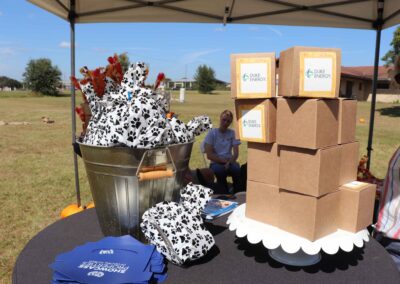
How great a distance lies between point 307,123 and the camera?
1202 mm

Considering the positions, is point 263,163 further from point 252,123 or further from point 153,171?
point 153,171

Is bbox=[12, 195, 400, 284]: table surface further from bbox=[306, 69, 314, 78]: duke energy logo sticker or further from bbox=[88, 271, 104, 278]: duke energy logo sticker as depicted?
bbox=[306, 69, 314, 78]: duke energy logo sticker

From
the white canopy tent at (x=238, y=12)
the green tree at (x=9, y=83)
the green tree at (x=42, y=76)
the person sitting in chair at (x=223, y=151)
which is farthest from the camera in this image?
the green tree at (x=9, y=83)

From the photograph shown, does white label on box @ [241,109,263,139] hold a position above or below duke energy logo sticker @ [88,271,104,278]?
above

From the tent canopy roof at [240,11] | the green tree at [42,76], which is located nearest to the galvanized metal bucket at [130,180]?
the tent canopy roof at [240,11]

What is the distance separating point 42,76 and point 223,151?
34.1m

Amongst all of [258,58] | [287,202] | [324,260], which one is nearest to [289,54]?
[258,58]

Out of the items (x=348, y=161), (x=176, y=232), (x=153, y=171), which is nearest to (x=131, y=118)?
(x=153, y=171)

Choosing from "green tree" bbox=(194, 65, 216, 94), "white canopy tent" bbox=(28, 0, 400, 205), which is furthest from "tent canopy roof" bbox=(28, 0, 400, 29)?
"green tree" bbox=(194, 65, 216, 94)

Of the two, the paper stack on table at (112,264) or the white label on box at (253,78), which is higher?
the white label on box at (253,78)

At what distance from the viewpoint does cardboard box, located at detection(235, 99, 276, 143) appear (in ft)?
4.30

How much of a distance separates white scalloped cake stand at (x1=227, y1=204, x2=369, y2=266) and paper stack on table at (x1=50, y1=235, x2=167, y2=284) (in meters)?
0.35

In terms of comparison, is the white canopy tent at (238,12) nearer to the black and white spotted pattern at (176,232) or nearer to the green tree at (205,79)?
the black and white spotted pattern at (176,232)

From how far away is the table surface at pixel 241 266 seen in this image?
4.02 feet
